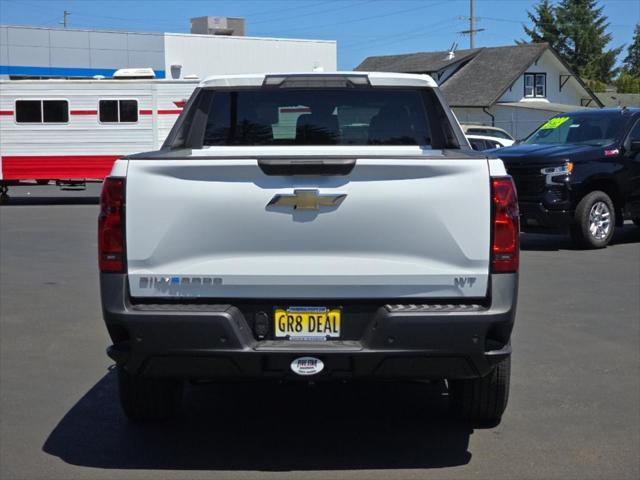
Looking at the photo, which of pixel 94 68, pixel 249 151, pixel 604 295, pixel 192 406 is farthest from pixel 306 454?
pixel 94 68

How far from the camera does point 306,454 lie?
209 inches

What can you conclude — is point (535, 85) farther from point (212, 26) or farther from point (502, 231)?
point (502, 231)

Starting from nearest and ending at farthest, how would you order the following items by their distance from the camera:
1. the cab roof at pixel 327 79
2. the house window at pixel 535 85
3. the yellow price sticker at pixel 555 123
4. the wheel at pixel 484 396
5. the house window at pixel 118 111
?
the wheel at pixel 484 396 → the cab roof at pixel 327 79 → the yellow price sticker at pixel 555 123 → the house window at pixel 118 111 → the house window at pixel 535 85

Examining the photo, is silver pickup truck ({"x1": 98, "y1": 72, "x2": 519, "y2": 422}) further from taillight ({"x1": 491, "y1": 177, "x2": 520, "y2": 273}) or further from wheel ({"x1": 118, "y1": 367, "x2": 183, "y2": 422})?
wheel ({"x1": 118, "y1": 367, "x2": 183, "y2": 422})

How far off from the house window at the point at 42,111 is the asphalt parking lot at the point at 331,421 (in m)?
17.2

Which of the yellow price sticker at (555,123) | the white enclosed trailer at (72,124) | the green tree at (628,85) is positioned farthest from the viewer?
the green tree at (628,85)

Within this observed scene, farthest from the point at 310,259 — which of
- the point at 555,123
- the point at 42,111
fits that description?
the point at 42,111

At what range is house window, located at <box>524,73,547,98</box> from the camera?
62.7m

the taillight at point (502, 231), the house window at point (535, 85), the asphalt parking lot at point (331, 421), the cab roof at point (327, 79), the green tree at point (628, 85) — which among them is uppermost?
the green tree at point (628, 85)

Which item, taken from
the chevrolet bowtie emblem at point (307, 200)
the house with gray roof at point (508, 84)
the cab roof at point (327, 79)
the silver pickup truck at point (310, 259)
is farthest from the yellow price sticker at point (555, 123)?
the house with gray roof at point (508, 84)

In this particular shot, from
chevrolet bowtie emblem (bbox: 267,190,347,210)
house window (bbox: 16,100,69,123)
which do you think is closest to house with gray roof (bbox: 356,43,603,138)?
house window (bbox: 16,100,69,123)

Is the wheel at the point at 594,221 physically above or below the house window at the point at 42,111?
below

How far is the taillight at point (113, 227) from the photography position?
4.69 m

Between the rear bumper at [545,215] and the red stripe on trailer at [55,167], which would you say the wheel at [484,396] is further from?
the red stripe on trailer at [55,167]
